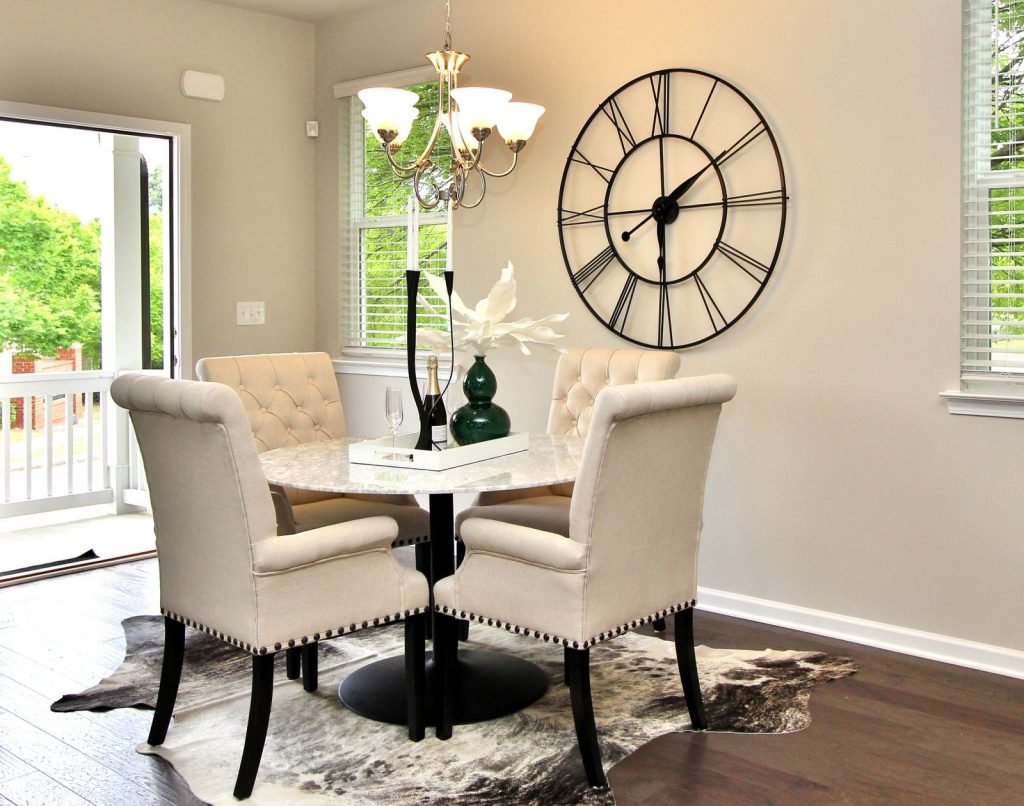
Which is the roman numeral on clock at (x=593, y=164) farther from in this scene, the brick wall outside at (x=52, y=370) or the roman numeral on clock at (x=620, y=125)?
the brick wall outside at (x=52, y=370)

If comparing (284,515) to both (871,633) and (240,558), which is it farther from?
(871,633)

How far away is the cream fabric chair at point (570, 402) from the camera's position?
326 centimetres

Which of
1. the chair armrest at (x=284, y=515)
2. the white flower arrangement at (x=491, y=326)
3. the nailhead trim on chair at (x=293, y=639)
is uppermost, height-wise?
the white flower arrangement at (x=491, y=326)

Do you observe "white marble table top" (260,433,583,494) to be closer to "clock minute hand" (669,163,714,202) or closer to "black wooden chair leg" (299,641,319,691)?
"black wooden chair leg" (299,641,319,691)

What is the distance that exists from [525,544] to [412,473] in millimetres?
400

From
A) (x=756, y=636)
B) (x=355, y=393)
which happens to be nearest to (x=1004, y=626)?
(x=756, y=636)

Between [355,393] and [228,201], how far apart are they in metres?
1.14

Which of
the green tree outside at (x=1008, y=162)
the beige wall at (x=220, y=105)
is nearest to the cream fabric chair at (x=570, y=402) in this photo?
the green tree outside at (x=1008, y=162)

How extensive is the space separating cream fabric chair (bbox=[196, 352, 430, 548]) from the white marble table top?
0.30 metres

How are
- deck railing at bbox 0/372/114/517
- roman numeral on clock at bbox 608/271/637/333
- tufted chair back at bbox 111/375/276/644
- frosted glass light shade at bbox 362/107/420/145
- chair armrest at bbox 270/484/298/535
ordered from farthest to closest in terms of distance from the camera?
deck railing at bbox 0/372/114/517
roman numeral on clock at bbox 608/271/637/333
frosted glass light shade at bbox 362/107/420/145
chair armrest at bbox 270/484/298/535
tufted chair back at bbox 111/375/276/644

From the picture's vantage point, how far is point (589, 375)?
362 centimetres

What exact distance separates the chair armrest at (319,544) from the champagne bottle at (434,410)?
1.54 ft

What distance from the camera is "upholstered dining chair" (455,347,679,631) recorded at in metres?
3.27

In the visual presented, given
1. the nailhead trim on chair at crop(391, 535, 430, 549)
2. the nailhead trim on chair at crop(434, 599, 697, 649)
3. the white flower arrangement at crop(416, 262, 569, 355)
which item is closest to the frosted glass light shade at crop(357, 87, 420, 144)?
the white flower arrangement at crop(416, 262, 569, 355)
